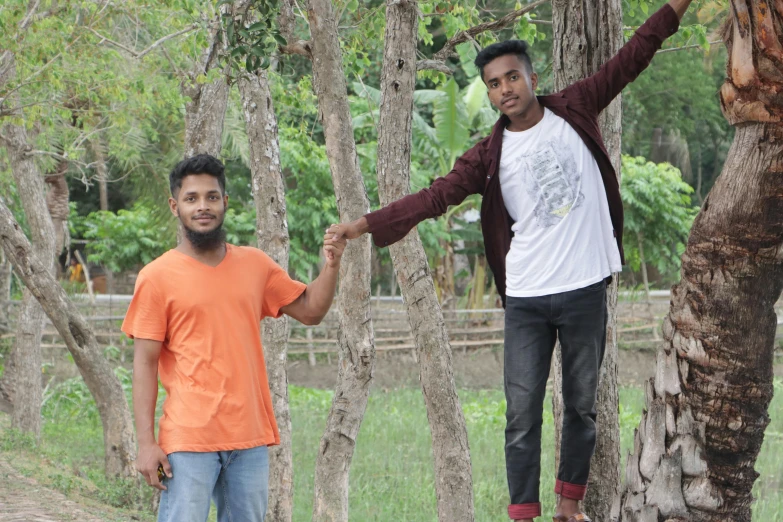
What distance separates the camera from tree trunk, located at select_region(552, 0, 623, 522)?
4.34 m

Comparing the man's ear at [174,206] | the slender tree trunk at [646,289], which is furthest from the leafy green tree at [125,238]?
the man's ear at [174,206]

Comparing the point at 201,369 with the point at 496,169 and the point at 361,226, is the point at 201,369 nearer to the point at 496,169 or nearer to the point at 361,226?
the point at 361,226

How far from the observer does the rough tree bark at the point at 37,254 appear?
10.9 metres

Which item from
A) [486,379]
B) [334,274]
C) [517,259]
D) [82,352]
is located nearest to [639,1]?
[517,259]

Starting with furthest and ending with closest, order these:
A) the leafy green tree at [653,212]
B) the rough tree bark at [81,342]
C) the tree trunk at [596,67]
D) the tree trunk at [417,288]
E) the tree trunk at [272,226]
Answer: the leafy green tree at [653,212]
the rough tree bark at [81,342]
the tree trunk at [272,226]
the tree trunk at [417,288]
the tree trunk at [596,67]

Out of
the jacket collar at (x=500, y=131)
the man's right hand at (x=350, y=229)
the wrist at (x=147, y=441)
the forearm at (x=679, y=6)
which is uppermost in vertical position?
the forearm at (x=679, y=6)

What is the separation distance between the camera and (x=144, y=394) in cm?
315

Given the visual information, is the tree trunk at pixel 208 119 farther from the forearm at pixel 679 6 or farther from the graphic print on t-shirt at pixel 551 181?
the forearm at pixel 679 6

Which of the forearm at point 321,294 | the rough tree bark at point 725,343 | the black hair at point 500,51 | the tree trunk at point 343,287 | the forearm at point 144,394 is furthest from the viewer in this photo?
the tree trunk at point 343,287

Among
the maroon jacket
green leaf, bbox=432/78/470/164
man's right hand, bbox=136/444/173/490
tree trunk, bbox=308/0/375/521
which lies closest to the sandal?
the maroon jacket

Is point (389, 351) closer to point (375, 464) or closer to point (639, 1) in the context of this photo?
point (375, 464)

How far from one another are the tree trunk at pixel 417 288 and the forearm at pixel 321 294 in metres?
2.21

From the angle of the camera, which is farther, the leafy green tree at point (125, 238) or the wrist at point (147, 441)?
the leafy green tree at point (125, 238)

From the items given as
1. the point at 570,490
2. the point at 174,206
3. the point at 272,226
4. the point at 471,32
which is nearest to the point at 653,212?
the point at 272,226
